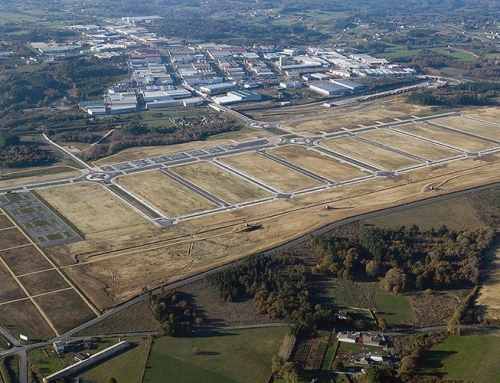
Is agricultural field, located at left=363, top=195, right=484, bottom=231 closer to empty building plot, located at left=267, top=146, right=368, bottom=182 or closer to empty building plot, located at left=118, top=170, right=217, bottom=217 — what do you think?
empty building plot, located at left=267, top=146, right=368, bottom=182

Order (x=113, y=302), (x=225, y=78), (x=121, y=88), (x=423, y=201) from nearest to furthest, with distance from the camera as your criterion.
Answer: (x=113, y=302), (x=423, y=201), (x=121, y=88), (x=225, y=78)

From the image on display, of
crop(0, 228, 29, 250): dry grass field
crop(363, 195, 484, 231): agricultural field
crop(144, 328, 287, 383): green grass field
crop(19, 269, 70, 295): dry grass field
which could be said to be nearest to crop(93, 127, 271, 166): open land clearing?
crop(0, 228, 29, 250): dry grass field

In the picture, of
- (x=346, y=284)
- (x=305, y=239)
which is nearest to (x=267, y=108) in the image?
(x=305, y=239)

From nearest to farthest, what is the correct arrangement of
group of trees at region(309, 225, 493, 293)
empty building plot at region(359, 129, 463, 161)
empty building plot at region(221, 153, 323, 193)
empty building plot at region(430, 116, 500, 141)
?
group of trees at region(309, 225, 493, 293), empty building plot at region(221, 153, 323, 193), empty building plot at region(359, 129, 463, 161), empty building plot at region(430, 116, 500, 141)

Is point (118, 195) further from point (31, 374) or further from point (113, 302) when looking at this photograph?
point (31, 374)

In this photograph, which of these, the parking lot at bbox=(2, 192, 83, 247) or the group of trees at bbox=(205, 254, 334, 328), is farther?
the parking lot at bbox=(2, 192, 83, 247)

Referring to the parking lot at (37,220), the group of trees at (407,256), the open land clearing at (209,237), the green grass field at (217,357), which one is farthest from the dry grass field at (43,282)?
the group of trees at (407,256)
